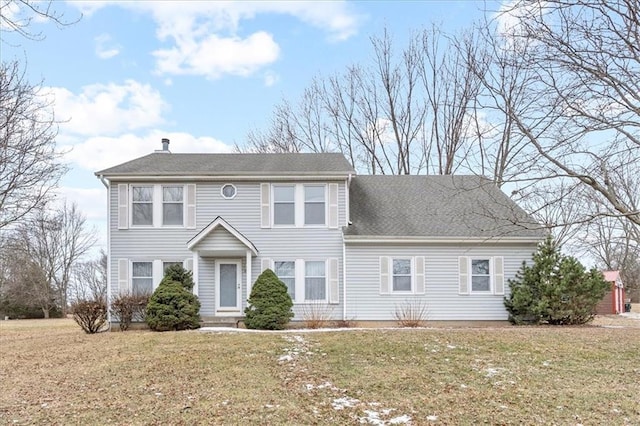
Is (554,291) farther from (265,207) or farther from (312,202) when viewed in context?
(265,207)

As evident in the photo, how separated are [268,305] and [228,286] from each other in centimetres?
201

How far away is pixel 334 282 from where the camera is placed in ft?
53.3

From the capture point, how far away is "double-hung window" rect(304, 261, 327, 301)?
1631 cm

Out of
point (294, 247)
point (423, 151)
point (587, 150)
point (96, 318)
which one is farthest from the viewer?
point (423, 151)

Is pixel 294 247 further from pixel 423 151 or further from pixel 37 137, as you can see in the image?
pixel 423 151

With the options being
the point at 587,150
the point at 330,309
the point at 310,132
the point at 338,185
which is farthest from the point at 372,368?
the point at 310,132

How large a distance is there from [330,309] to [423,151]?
15509 millimetres

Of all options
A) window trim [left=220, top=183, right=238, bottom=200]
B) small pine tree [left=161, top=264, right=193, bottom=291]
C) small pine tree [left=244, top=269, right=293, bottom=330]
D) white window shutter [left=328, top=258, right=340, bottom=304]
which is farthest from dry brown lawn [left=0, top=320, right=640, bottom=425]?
window trim [left=220, top=183, right=238, bottom=200]

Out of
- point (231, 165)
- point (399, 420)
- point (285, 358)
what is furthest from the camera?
point (231, 165)

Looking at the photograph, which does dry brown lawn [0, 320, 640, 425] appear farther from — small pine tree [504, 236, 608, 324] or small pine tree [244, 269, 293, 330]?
small pine tree [504, 236, 608, 324]

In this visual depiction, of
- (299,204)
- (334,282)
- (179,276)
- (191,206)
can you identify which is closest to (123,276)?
(179,276)

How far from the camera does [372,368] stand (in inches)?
374

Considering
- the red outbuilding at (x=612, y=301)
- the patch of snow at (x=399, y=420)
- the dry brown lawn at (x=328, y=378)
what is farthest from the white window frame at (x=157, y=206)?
the red outbuilding at (x=612, y=301)

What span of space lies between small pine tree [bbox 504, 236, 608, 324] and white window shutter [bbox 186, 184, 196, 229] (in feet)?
33.4
